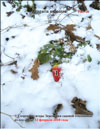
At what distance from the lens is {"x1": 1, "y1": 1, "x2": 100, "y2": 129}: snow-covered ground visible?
1118 mm

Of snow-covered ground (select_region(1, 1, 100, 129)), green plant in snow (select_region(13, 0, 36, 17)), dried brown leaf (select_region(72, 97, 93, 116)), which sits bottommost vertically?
dried brown leaf (select_region(72, 97, 93, 116))

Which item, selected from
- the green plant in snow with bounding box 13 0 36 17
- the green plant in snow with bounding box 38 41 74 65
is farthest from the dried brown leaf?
the green plant in snow with bounding box 13 0 36 17

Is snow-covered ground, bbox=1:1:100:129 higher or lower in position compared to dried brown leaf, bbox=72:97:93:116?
higher

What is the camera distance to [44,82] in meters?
1.28

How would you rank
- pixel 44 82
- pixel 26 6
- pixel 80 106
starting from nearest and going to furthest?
pixel 80 106
pixel 44 82
pixel 26 6

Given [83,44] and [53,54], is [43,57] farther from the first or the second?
[83,44]

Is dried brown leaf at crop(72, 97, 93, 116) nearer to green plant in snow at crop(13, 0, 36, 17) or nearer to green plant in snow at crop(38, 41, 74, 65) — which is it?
green plant in snow at crop(38, 41, 74, 65)

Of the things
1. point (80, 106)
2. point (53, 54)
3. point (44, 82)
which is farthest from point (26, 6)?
point (80, 106)

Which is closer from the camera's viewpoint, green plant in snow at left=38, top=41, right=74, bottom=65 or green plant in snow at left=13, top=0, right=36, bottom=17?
green plant in snow at left=38, top=41, right=74, bottom=65

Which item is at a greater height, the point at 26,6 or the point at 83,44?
the point at 26,6

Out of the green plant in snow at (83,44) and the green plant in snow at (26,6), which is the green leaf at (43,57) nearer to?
the green plant in snow at (83,44)

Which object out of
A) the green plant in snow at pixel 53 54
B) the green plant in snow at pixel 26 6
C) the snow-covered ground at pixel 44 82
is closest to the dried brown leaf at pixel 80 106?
the snow-covered ground at pixel 44 82

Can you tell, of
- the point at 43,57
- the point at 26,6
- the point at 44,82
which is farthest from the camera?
the point at 26,6

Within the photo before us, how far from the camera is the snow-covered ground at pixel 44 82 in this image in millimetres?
1118
